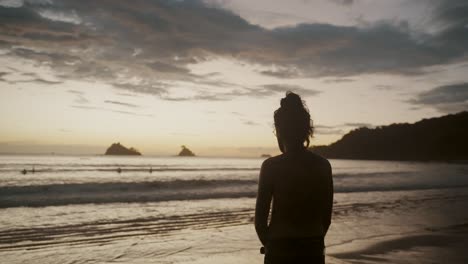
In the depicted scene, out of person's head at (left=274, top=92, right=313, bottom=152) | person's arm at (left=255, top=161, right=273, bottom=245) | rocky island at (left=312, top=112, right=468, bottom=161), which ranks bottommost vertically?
person's arm at (left=255, top=161, right=273, bottom=245)

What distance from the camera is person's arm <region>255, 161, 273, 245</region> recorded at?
2709 millimetres

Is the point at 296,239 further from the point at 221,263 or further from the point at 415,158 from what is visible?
the point at 415,158

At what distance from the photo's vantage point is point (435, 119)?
495 ft

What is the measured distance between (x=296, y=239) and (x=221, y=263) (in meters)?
5.44

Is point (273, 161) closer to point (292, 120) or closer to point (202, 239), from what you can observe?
point (292, 120)

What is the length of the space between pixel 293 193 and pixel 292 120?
50 centimetres

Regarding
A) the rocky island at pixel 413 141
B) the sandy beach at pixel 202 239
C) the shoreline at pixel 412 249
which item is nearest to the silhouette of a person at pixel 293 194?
the sandy beach at pixel 202 239

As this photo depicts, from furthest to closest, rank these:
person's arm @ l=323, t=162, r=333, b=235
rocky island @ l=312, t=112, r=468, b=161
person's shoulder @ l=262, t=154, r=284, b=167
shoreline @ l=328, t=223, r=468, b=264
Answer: rocky island @ l=312, t=112, r=468, b=161, shoreline @ l=328, t=223, r=468, b=264, person's arm @ l=323, t=162, r=333, b=235, person's shoulder @ l=262, t=154, r=284, b=167

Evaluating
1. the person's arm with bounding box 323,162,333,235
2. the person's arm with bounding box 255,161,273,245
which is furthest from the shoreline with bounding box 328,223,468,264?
the person's arm with bounding box 255,161,273,245

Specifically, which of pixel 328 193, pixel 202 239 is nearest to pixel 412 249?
pixel 202 239

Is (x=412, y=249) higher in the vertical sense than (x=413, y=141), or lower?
lower

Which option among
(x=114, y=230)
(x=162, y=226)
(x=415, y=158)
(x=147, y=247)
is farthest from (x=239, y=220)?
(x=415, y=158)

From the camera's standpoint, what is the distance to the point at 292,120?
284 cm

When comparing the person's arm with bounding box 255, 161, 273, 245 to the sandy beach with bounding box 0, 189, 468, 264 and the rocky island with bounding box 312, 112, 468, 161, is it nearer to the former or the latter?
the sandy beach with bounding box 0, 189, 468, 264
